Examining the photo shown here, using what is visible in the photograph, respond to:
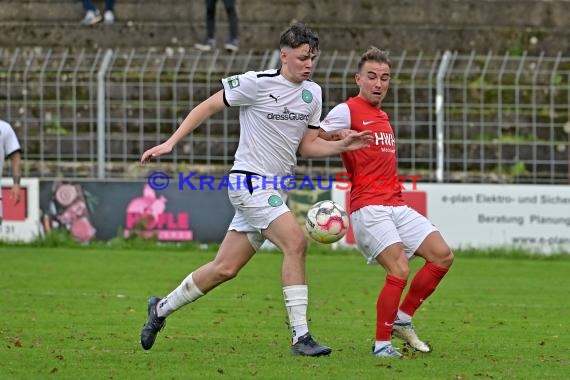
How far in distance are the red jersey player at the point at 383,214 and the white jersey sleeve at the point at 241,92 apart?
26.3 inches

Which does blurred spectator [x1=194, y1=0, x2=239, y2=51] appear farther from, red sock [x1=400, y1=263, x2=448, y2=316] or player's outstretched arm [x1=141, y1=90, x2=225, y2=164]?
player's outstretched arm [x1=141, y1=90, x2=225, y2=164]

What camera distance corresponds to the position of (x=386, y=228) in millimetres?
9539

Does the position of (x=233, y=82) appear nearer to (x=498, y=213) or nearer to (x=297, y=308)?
(x=297, y=308)

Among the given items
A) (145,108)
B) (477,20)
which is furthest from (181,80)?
(477,20)

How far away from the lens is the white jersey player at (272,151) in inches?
367

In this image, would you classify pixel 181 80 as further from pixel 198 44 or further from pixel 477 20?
pixel 477 20

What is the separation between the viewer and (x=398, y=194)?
988 centimetres

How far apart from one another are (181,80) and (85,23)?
370 cm

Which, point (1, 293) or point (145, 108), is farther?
point (145, 108)

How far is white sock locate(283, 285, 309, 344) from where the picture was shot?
30.3ft

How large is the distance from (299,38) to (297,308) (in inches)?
71.9

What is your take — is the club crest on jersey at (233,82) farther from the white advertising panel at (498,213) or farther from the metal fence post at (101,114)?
the metal fence post at (101,114)

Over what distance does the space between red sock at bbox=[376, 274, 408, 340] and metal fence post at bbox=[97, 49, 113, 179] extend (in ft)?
39.4

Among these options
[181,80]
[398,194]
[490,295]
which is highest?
[181,80]
